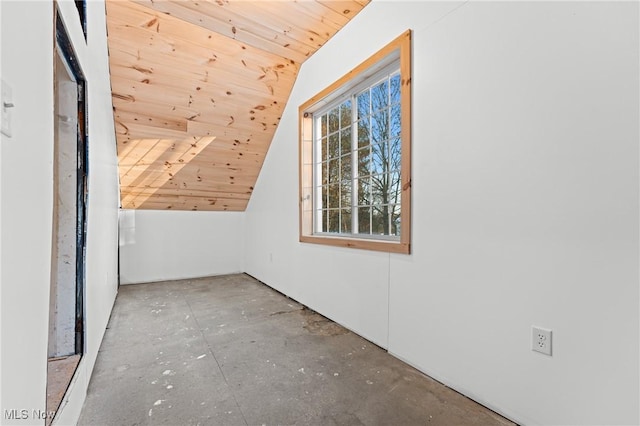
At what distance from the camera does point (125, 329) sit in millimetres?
2424

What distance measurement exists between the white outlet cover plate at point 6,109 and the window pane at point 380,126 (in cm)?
197

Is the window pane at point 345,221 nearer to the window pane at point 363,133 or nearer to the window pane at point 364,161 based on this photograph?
the window pane at point 364,161

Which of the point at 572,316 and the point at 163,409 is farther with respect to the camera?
the point at 163,409

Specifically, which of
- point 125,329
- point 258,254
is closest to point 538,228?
point 125,329

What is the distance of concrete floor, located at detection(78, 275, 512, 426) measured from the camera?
139 centimetres

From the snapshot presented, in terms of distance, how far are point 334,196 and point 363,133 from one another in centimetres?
65

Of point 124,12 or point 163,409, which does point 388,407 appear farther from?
point 124,12

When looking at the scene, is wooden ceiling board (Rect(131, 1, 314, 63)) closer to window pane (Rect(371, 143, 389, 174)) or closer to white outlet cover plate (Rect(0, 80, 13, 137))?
window pane (Rect(371, 143, 389, 174))

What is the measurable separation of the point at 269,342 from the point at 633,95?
223cm

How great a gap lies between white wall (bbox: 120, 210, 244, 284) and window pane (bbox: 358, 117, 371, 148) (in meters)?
2.83

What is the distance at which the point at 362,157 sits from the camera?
253 cm

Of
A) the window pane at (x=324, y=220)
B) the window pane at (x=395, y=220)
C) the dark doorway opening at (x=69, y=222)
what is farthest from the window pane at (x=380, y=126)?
the dark doorway opening at (x=69, y=222)

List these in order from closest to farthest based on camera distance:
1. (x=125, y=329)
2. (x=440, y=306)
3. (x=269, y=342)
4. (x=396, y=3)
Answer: (x=440, y=306) < (x=396, y=3) < (x=269, y=342) < (x=125, y=329)

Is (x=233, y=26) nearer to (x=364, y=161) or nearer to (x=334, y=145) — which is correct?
(x=334, y=145)
